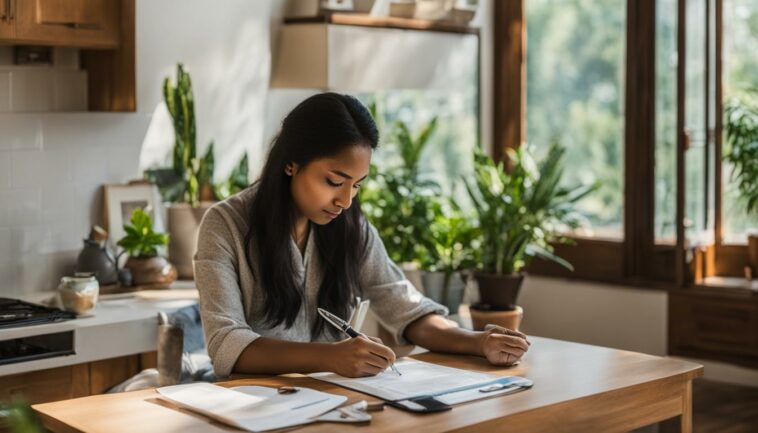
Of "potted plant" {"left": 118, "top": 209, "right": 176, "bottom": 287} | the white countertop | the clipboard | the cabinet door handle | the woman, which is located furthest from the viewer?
"potted plant" {"left": 118, "top": 209, "right": 176, "bottom": 287}

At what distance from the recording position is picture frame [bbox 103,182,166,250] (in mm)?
4801

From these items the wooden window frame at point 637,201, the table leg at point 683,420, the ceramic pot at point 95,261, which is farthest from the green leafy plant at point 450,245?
the table leg at point 683,420

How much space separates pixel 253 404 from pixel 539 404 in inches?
25.0

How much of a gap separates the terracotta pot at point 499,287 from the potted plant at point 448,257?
4.7 inches

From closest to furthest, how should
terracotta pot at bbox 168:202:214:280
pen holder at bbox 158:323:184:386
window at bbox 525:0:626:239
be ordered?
pen holder at bbox 158:323:184:386
terracotta pot at bbox 168:202:214:280
window at bbox 525:0:626:239

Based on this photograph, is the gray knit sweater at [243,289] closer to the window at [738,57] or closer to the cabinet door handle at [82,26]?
the cabinet door handle at [82,26]

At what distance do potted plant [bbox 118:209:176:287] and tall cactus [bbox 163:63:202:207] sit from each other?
381mm

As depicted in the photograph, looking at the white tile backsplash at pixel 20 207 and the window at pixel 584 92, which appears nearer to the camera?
the white tile backsplash at pixel 20 207

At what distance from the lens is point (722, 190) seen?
227 inches

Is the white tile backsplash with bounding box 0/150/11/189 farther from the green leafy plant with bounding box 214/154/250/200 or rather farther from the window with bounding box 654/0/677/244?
the window with bounding box 654/0/677/244

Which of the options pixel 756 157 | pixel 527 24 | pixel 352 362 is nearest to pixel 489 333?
pixel 352 362

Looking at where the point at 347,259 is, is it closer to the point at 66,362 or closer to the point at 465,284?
the point at 66,362

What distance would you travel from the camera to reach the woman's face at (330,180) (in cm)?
294

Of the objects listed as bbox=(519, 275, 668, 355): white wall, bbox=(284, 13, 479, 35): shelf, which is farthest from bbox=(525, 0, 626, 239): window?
bbox=(284, 13, 479, 35): shelf
